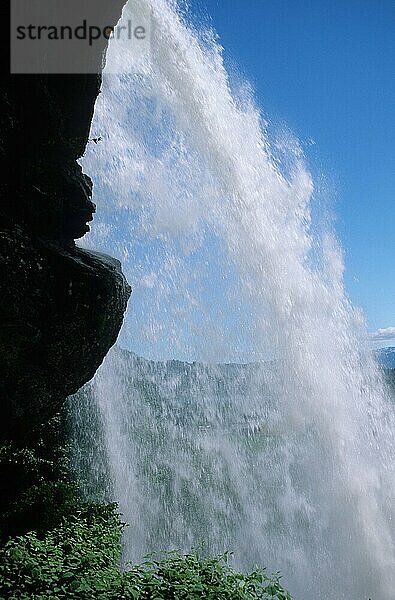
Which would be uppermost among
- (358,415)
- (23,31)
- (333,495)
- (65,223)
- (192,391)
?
(192,391)

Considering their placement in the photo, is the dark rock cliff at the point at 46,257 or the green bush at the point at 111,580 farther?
the dark rock cliff at the point at 46,257

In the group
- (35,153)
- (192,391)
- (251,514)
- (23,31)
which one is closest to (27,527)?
(35,153)

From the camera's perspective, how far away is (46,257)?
9.16 m

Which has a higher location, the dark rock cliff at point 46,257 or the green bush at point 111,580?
the dark rock cliff at point 46,257

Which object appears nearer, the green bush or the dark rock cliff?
the green bush

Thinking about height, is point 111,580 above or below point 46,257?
below

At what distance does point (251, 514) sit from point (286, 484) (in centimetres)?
298

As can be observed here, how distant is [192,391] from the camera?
37.2 metres

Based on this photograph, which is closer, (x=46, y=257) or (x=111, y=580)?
(x=111, y=580)

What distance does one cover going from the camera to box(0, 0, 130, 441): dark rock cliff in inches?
332

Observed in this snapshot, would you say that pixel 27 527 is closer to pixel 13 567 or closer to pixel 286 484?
pixel 13 567

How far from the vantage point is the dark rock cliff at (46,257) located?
842cm

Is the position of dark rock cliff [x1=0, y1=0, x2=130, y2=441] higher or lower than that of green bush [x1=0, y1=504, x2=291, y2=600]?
higher

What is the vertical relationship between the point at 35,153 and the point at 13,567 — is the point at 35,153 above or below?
above
